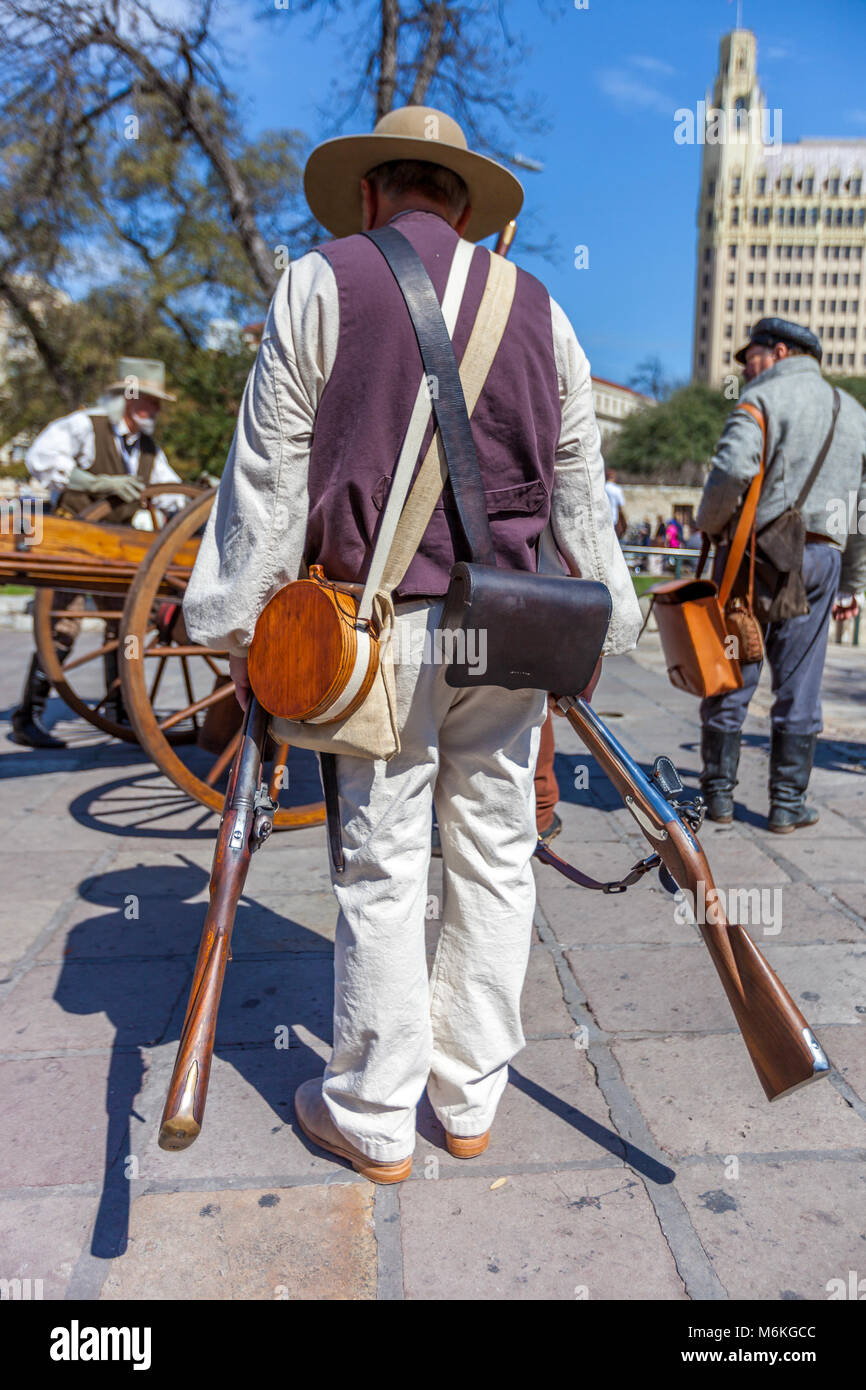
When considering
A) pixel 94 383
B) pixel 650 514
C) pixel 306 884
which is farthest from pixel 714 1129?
pixel 650 514

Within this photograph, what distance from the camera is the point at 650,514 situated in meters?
49.9

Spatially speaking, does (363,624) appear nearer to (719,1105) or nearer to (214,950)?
(214,950)

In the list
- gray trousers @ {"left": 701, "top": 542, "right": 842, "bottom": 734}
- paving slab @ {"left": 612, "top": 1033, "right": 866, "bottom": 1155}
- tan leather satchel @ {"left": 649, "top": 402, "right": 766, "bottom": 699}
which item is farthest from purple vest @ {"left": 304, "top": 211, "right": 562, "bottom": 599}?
gray trousers @ {"left": 701, "top": 542, "right": 842, "bottom": 734}

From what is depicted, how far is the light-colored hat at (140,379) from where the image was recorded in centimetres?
515

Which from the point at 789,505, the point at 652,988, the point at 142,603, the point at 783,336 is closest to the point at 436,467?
the point at 652,988

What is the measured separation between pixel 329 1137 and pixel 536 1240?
0.44 metres

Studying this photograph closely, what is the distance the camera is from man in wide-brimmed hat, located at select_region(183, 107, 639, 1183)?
5.59 ft

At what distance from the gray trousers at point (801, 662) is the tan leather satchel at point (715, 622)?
13 centimetres

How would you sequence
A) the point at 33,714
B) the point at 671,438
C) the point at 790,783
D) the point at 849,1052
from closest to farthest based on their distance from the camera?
the point at 849,1052, the point at 790,783, the point at 33,714, the point at 671,438

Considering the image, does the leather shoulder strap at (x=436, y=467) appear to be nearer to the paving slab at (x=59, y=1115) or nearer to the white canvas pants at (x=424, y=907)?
the white canvas pants at (x=424, y=907)

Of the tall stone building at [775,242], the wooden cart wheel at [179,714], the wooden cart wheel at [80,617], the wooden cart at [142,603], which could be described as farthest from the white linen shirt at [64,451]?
the tall stone building at [775,242]

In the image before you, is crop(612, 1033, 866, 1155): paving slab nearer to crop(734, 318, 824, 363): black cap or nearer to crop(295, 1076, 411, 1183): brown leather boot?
crop(295, 1076, 411, 1183): brown leather boot

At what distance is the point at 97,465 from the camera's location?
5.12 metres

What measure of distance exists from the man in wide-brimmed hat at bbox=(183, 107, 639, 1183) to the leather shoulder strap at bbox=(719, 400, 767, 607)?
198cm
